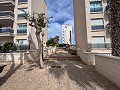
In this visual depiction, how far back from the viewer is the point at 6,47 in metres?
20.0

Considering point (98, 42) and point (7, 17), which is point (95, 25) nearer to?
point (98, 42)

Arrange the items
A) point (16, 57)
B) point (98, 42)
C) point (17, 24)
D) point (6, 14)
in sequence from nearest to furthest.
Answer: point (16, 57)
point (98, 42)
point (6, 14)
point (17, 24)

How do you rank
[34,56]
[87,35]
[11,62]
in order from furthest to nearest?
1. [87,35]
2. [34,56]
3. [11,62]

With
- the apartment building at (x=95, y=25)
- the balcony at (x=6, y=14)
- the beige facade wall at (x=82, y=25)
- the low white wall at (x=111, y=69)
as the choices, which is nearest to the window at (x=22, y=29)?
the balcony at (x=6, y=14)

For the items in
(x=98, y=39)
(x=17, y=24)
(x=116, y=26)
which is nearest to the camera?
(x=116, y=26)

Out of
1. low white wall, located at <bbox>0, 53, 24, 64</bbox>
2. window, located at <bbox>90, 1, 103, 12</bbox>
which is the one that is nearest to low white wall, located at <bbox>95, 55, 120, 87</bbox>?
low white wall, located at <bbox>0, 53, 24, 64</bbox>

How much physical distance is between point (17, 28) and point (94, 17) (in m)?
15.2

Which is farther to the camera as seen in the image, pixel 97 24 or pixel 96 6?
pixel 96 6

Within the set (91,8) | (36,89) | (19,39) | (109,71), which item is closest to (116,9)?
(109,71)

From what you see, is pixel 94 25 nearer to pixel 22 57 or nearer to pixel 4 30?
pixel 22 57

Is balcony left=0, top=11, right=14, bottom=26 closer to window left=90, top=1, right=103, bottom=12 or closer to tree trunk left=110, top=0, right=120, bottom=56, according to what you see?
window left=90, top=1, right=103, bottom=12

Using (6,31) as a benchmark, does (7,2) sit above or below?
above

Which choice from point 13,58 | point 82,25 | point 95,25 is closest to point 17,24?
point 13,58

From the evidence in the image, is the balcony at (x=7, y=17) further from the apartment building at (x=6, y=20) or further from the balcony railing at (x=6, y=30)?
the balcony railing at (x=6, y=30)
